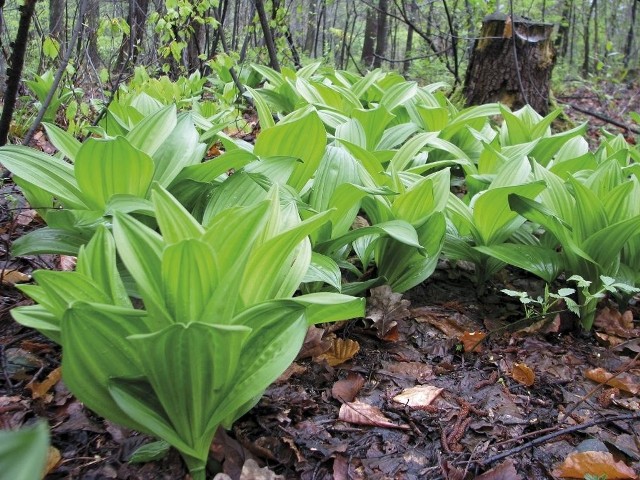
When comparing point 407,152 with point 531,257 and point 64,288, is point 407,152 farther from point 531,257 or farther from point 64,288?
point 64,288

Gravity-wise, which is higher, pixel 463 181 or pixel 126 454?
pixel 463 181

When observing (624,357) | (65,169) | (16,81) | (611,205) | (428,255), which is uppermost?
(16,81)

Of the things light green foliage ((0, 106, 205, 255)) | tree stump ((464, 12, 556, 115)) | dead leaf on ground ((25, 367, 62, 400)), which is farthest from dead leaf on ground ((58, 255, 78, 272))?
tree stump ((464, 12, 556, 115))

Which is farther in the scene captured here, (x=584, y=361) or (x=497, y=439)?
(x=584, y=361)

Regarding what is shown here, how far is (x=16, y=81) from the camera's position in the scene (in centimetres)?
216

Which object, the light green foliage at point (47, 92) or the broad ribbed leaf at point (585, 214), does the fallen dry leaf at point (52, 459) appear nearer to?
the broad ribbed leaf at point (585, 214)

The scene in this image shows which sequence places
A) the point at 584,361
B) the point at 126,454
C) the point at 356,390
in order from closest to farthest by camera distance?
the point at 126,454 → the point at 356,390 → the point at 584,361

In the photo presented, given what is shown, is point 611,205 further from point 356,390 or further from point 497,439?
point 356,390

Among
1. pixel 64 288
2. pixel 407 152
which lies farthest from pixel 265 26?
pixel 64 288

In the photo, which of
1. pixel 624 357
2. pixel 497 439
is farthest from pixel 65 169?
pixel 624 357

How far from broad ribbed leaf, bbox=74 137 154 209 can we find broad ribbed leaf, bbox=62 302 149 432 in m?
0.87

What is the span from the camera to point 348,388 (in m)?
1.81

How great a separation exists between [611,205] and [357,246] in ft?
3.76

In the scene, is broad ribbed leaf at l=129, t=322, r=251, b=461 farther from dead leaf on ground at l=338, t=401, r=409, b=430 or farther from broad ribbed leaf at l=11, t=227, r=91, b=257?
broad ribbed leaf at l=11, t=227, r=91, b=257
